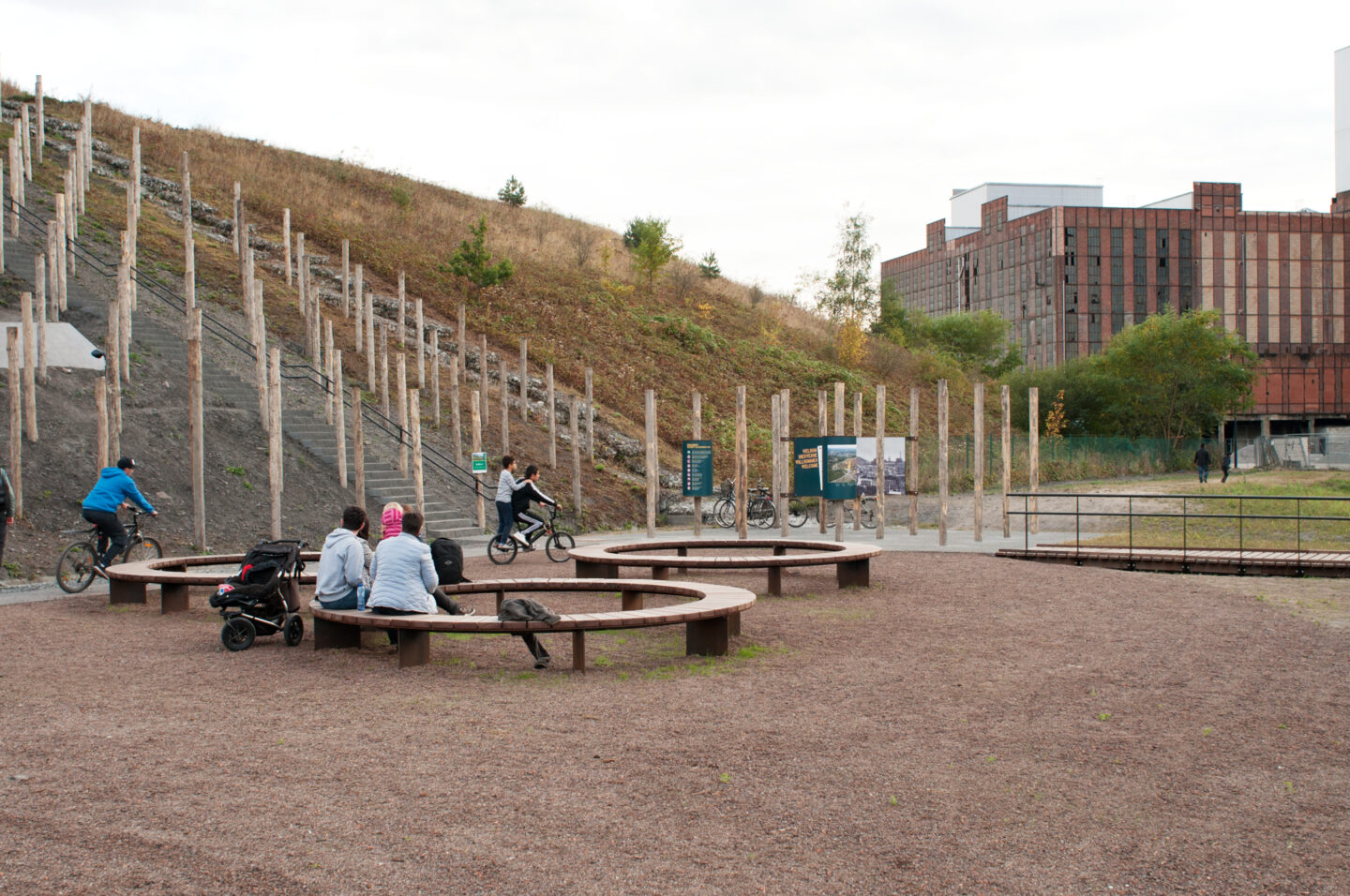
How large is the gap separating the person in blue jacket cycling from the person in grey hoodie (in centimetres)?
498

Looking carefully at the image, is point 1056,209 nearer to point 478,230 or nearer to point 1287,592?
point 478,230

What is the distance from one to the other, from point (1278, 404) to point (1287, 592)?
6907 centimetres

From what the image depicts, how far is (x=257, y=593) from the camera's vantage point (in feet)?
28.6

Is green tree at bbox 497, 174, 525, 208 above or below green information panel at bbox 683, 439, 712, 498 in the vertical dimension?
above

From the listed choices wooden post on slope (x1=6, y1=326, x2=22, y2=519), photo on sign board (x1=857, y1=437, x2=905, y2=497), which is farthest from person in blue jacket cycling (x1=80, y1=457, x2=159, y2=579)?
photo on sign board (x1=857, y1=437, x2=905, y2=497)

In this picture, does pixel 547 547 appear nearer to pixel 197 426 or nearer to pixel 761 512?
pixel 197 426

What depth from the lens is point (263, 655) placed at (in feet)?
27.8

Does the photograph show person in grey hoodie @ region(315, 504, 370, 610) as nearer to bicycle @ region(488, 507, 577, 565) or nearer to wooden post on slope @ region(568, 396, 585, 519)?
bicycle @ region(488, 507, 577, 565)

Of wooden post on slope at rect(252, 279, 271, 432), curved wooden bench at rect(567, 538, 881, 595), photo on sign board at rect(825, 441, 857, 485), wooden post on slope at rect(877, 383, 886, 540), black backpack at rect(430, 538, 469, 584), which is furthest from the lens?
wooden post on slope at rect(877, 383, 886, 540)

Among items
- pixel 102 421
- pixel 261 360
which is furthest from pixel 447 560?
pixel 261 360

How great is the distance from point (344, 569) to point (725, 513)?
17.2 metres

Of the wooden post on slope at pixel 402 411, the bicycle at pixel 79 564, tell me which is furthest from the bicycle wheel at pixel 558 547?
the bicycle at pixel 79 564

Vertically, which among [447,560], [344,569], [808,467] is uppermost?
[808,467]

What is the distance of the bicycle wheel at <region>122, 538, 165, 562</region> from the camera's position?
1368 cm
